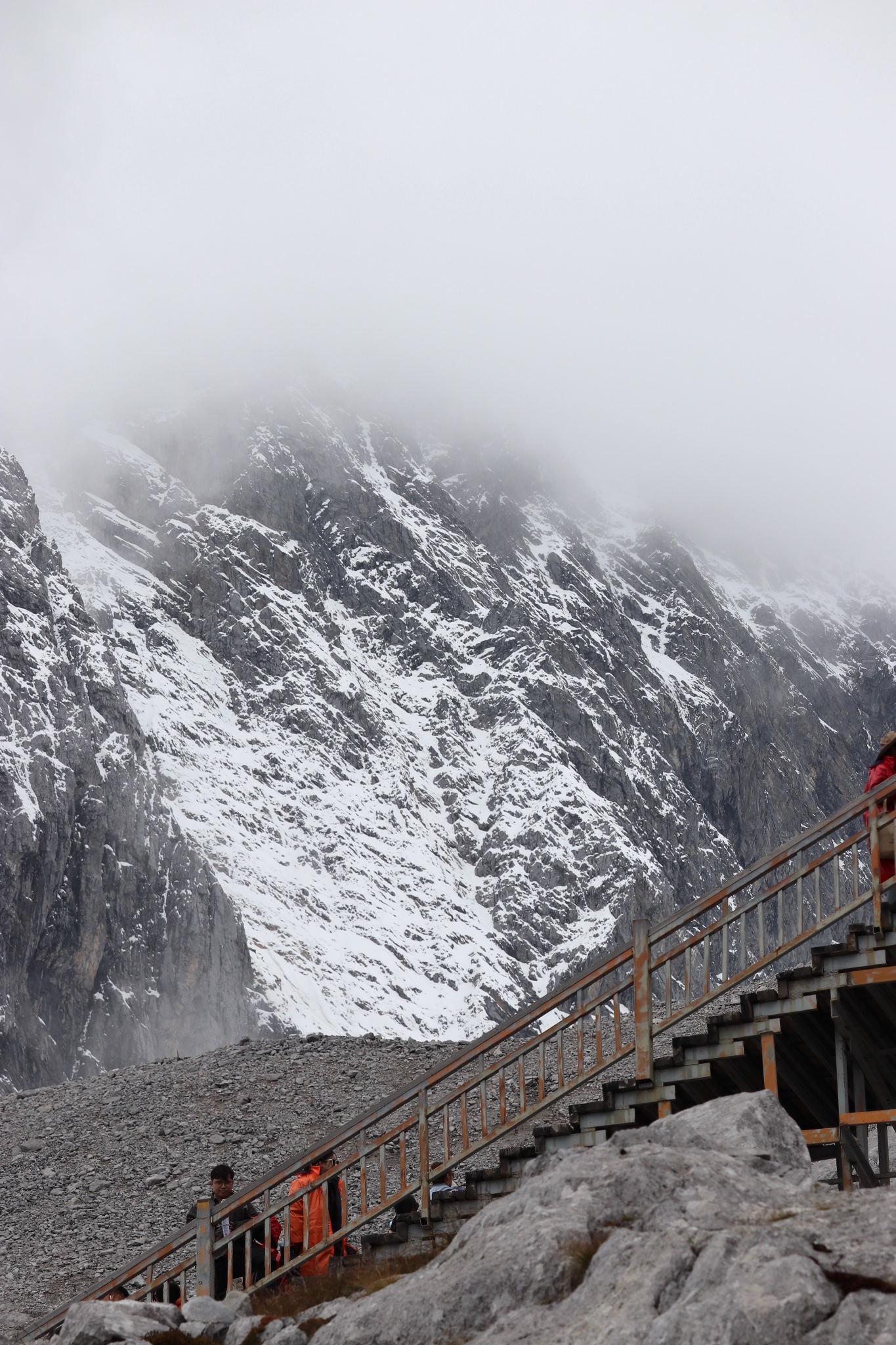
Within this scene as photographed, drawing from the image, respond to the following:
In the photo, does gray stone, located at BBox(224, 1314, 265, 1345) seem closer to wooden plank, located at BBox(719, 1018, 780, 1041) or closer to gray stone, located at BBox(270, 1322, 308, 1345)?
gray stone, located at BBox(270, 1322, 308, 1345)

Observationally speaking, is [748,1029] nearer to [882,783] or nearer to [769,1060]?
[769,1060]

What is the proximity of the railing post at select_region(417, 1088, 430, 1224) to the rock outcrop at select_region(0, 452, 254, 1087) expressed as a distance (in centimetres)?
8551

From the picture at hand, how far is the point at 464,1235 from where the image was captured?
823cm

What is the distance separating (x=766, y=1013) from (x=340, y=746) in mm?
168654

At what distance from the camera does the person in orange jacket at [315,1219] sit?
37.5 ft

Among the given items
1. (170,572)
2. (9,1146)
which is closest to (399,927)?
(170,572)

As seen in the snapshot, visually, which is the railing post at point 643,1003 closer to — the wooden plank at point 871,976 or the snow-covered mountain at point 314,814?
the wooden plank at point 871,976

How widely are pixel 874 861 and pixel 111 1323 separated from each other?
6291mm

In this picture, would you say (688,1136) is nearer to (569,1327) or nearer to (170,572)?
(569,1327)

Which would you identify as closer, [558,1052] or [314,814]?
[558,1052]

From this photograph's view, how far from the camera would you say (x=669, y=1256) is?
679 cm

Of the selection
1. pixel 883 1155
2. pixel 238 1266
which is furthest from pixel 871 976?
pixel 238 1266

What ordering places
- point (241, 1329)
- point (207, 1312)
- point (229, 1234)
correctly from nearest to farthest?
point (241, 1329)
point (207, 1312)
point (229, 1234)

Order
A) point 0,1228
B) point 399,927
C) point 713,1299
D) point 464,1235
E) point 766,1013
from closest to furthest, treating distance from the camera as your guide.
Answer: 1. point 713,1299
2. point 464,1235
3. point 766,1013
4. point 0,1228
5. point 399,927
